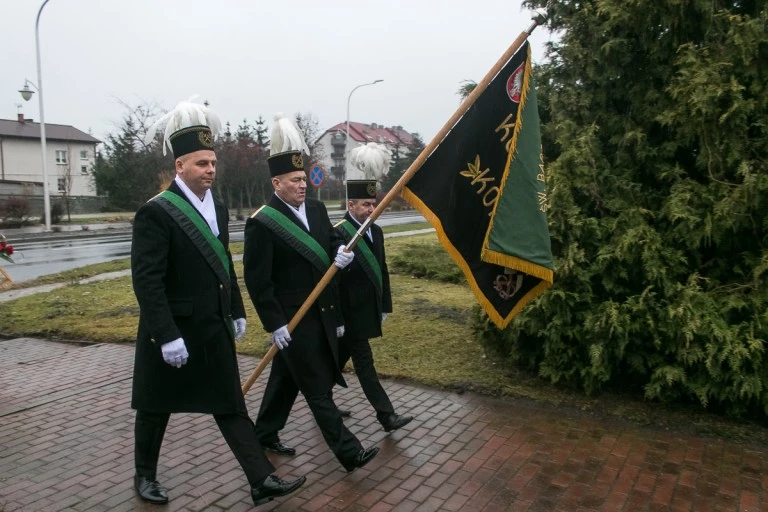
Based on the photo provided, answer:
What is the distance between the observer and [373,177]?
5035 mm

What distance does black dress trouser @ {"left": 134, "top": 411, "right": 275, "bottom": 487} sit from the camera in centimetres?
343

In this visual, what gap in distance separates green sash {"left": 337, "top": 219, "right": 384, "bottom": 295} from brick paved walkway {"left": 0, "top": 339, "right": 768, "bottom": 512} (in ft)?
3.67

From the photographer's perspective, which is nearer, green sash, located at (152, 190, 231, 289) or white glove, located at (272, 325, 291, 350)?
green sash, located at (152, 190, 231, 289)

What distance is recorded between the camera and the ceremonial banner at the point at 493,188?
13.6ft

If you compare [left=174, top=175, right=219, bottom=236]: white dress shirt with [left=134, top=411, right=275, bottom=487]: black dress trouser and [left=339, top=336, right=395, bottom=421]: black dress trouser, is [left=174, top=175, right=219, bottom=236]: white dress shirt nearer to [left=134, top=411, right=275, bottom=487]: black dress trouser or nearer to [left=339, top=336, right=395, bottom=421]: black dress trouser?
[left=134, top=411, right=275, bottom=487]: black dress trouser

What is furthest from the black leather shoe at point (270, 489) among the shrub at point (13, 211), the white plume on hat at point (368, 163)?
the shrub at point (13, 211)

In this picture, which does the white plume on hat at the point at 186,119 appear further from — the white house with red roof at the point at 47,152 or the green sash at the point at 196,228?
the white house with red roof at the point at 47,152

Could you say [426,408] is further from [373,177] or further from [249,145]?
[249,145]

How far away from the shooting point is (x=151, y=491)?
11.9ft

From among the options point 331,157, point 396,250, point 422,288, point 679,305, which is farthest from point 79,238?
point 331,157

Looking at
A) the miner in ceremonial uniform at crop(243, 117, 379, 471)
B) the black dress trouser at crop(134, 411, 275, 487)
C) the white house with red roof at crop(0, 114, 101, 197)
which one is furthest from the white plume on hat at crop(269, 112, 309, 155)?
the white house with red roof at crop(0, 114, 101, 197)

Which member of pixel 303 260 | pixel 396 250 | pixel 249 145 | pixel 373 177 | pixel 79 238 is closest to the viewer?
pixel 303 260

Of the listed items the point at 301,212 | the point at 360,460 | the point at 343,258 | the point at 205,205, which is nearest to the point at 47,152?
the point at 301,212

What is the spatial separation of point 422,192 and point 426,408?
6.15 ft
